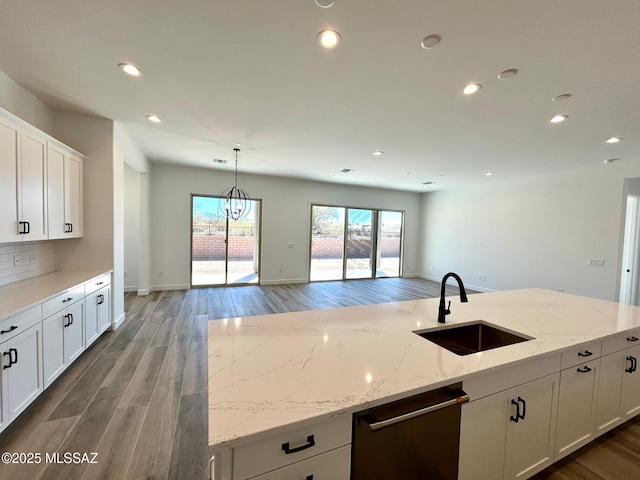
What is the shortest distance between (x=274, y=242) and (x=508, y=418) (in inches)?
240

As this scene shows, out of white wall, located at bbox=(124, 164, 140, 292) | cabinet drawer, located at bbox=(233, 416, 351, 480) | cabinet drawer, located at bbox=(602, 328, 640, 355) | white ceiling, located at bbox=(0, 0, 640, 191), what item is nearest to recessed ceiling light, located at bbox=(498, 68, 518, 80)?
white ceiling, located at bbox=(0, 0, 640, 191)

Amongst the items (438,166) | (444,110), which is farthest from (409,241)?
(444,110)

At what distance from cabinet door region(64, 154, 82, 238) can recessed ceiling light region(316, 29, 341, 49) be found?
314 cm

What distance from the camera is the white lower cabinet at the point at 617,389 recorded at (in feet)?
5.64

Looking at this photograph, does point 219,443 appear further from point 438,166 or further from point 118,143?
point 438,166

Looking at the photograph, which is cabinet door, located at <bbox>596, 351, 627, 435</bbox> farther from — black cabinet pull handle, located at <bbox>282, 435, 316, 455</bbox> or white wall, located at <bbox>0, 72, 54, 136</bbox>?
white wall, located at <bbox>0, 72, 54, 136</bbox>

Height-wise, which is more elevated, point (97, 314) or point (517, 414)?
point (517, 414)

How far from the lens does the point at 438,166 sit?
5.27m

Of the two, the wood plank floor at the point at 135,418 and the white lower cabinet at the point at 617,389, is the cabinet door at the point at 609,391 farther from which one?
the wood plank floor at the point at 135,418

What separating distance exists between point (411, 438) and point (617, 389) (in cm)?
184

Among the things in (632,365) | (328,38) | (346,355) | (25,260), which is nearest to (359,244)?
(632,365)

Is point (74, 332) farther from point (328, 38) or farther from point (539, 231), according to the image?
point (539, 231)

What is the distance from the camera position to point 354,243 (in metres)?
8.09

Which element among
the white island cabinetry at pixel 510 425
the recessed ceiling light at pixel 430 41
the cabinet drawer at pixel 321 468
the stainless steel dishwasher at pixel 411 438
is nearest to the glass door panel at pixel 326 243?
the recessed ceiling light at pixel 430 41
